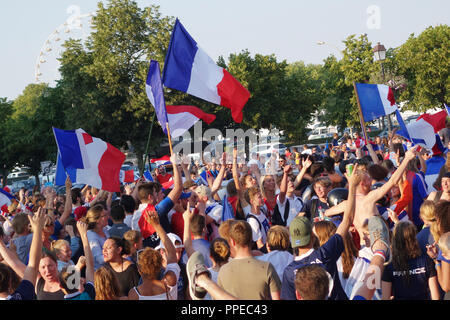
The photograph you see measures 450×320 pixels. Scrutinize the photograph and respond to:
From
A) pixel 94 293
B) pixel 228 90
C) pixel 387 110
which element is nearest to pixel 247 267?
pixel 94 293

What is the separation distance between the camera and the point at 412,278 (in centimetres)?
412

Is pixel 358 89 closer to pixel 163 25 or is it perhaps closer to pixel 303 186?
pixel 303 186

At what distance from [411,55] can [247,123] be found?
1668cm

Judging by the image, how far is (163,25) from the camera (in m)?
37.0

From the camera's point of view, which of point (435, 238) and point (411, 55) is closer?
point (435, 238)

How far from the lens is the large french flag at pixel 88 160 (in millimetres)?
8891

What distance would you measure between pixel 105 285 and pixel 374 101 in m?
8.12

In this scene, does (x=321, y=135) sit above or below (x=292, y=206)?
above

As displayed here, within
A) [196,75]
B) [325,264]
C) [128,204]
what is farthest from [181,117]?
[325,264]

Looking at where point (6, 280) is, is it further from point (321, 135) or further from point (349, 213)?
point (321, 135)

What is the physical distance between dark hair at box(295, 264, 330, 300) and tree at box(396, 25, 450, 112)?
42964 mm

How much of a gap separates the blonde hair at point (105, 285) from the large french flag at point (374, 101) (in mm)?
7781

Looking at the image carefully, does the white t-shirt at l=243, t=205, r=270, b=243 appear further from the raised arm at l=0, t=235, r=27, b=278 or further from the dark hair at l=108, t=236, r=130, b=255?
the raised arm at l=0, t=235, r=27, b=278

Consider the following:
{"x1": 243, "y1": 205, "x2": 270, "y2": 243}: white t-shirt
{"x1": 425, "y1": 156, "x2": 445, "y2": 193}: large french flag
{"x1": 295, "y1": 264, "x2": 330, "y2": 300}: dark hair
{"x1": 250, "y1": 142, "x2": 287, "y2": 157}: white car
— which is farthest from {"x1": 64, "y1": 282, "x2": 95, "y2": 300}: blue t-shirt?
{"x1": 250, "y1": 142, "x2": 287, "y2": 157}: white car
